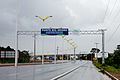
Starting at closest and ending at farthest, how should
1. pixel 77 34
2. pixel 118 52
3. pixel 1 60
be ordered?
1. pixel 118 52
2. pixel 77 34
3. pixel 1 60

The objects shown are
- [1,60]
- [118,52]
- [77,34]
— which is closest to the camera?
[118,52]

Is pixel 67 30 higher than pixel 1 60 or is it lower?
higher

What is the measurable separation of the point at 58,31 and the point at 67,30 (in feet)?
6.64

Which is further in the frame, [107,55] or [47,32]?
[107,55]

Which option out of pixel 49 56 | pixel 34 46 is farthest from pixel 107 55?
pixel 49 56

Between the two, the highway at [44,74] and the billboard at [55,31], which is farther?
the billboard at [55,31]

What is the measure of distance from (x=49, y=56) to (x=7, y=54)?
388 feet

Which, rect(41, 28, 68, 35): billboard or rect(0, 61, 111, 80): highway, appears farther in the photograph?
rect(41, 28, 68, 35): billboard

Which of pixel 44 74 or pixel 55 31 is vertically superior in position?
pixel 55 31

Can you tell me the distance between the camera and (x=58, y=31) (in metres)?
64.9

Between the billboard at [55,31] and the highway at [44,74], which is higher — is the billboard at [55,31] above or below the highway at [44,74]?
above

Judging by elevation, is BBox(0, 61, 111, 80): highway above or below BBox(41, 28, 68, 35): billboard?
below

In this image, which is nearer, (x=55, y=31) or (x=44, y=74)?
(x=44, y=74)

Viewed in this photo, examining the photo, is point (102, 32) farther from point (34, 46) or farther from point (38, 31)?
point (34, 46)
